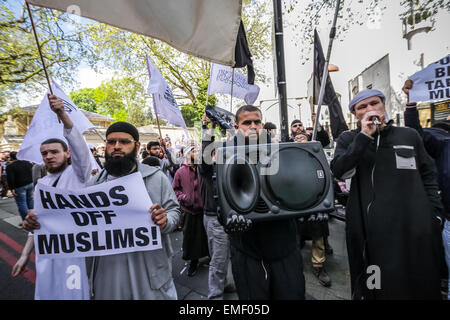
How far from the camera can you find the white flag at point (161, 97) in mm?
3389

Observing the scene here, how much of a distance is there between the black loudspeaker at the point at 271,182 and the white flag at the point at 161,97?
103 inches

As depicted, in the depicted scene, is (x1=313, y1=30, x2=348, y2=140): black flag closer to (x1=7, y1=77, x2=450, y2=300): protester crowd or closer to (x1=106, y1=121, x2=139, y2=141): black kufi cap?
(x1=7, y1=77, x2=450, y2=300): protester crowd

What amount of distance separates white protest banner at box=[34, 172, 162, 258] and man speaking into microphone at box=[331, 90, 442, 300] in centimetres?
139

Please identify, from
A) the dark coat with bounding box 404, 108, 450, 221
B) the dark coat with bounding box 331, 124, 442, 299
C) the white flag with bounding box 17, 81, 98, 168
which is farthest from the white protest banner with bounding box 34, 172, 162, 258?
the dark coat with bounding box 404, 108, 450, 221

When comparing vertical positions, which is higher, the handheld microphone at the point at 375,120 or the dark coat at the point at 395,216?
the handheld microphone at the point at 375,120

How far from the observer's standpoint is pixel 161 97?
3.45 meters

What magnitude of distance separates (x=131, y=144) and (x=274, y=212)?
3.85ft

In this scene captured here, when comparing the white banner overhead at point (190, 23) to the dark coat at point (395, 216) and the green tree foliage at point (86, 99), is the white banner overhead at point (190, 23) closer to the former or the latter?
the dark coat at point (395, 216)

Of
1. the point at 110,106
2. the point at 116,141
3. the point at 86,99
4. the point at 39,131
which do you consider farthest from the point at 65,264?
the point at 86,99

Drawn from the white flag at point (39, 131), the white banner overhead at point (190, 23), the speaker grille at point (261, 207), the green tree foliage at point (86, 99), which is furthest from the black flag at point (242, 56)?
the green tree foliage at point (86, 99)

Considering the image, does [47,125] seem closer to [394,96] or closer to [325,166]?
[325,166]

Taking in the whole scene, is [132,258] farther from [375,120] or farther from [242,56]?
[242,56]

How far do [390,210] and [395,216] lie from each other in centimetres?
5

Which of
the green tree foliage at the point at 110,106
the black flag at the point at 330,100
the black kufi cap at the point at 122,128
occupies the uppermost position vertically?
the green tree foliage at the point at 110,106
